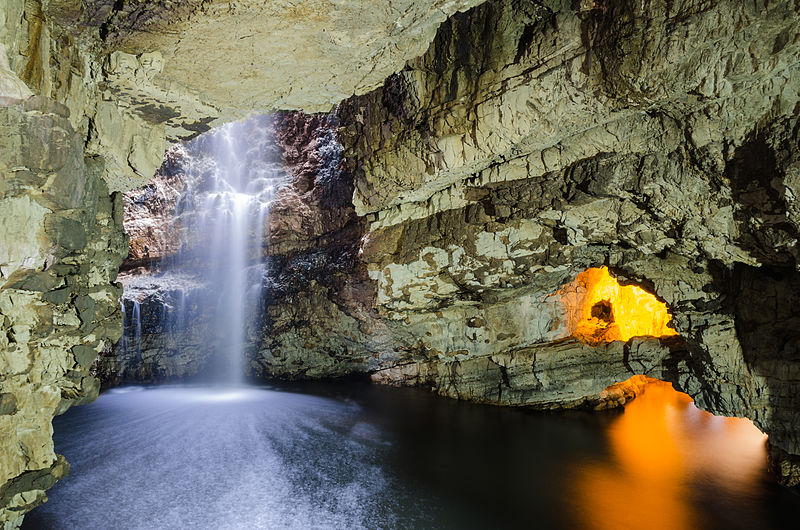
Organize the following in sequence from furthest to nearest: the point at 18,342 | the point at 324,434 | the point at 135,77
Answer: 1. the point at 324,434
2. the point at 135,77
3. the point at 18,342

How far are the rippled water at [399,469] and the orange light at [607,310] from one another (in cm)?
237

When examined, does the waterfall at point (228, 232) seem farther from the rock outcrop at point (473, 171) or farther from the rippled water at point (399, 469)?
the rock outcrop at point (473, 171)

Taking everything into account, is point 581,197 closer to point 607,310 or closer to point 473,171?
point 473,171

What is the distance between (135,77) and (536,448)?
954 cm

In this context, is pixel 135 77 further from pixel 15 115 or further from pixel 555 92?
pixel 555 92

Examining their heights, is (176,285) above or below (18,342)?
above

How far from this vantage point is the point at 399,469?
26.7 ft

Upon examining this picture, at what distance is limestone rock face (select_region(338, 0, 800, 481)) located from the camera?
17.6 feet

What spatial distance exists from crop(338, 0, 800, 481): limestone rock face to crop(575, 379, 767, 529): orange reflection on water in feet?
4.61

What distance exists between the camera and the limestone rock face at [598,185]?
5.36 meters

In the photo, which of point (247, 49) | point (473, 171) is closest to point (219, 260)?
point (473, 171)

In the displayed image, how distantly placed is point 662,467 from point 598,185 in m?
5.83

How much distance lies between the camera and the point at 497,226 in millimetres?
9508

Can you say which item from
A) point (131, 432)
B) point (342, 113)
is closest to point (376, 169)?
point (342, 113)
